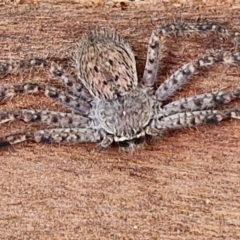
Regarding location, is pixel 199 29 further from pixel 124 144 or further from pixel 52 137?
pixel 52 137

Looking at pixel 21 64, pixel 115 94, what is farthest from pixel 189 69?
pixel 21 64

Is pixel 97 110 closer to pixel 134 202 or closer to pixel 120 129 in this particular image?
pixel 120 129

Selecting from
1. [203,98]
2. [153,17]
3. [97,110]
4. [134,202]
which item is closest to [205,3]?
[153,17]

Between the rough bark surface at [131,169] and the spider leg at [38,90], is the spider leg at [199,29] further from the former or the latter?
the spider leg at [38,90]

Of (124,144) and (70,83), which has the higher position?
(70,83)

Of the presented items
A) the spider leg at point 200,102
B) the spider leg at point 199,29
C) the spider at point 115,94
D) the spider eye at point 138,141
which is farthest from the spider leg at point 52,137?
the spider leg at point 199,29

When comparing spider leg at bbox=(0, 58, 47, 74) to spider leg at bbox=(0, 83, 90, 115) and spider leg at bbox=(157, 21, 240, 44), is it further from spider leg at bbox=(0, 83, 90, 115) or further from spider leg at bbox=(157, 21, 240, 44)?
spider leg at bbox=(157, 21, 240, 44)
